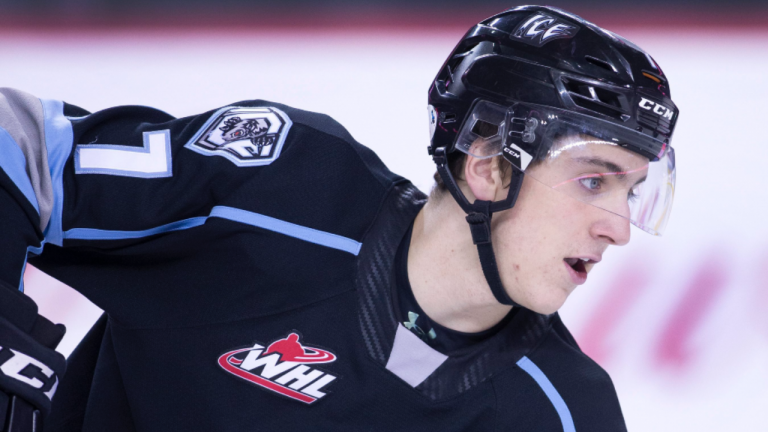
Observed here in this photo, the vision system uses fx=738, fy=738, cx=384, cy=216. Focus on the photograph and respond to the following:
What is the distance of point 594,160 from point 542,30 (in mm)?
287

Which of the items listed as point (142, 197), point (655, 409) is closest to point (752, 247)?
point (655, 409)

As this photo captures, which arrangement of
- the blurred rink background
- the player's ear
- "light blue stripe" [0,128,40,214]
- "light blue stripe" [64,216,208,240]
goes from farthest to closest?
the blurred rink background
the player's ear
"light blue stripe" [64,216,208,240]
"light blue stripe" [0,128,40,214]

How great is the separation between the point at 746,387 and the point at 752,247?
45cm

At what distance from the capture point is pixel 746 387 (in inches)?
82.4

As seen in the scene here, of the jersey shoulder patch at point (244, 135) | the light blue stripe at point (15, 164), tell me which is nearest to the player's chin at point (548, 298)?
the jersey shoulder patch at point (244, 135)

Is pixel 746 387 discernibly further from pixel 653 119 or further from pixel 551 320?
pixel 653 119

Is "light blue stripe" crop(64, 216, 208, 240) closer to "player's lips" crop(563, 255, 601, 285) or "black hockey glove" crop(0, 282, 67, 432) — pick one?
"black hockey glove" crop(0, 282, 67, 432)

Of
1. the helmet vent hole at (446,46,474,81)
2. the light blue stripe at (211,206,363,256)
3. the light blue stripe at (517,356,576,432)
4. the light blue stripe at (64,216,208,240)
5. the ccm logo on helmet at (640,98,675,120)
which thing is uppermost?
the ccm logo on helmet at (640,98,675,120)

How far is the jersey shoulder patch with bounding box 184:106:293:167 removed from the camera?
4.70 feet

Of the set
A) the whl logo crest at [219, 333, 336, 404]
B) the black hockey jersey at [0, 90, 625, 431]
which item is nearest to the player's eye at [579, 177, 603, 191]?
the black hockey jersey at [0, 90, 625, 431]

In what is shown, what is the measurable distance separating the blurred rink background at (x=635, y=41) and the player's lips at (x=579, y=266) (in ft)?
2.42

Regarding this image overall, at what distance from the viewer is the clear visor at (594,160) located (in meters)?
1.33

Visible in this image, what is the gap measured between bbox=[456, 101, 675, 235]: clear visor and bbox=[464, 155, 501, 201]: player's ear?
82 millimetres

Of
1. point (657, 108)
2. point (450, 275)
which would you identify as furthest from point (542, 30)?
point (450, 275)
